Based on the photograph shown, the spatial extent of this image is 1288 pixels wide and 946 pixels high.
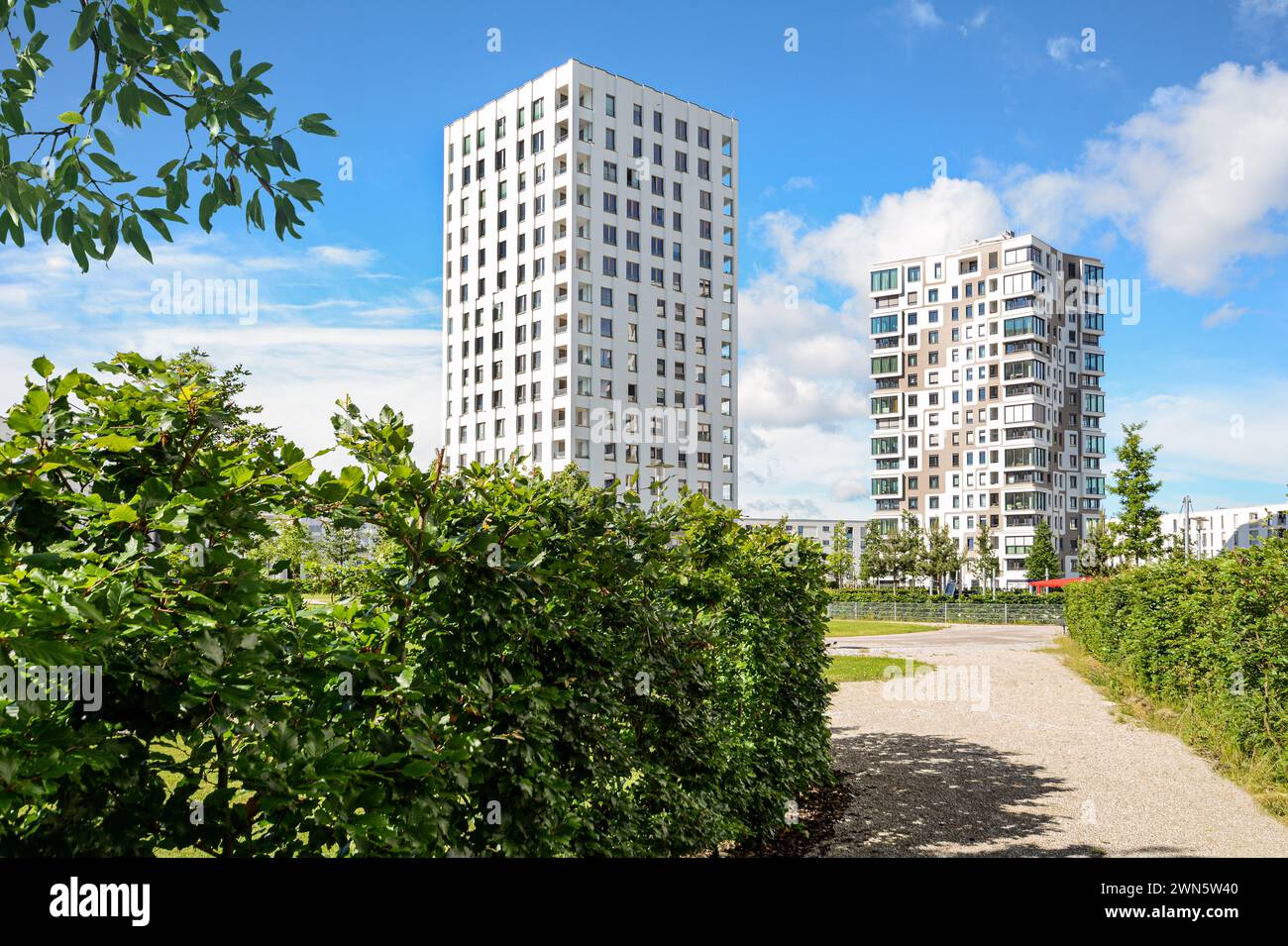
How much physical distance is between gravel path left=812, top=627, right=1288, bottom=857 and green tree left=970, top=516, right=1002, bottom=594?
70.3m

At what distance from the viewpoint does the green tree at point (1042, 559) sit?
289 feet

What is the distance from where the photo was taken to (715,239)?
85.9 meters

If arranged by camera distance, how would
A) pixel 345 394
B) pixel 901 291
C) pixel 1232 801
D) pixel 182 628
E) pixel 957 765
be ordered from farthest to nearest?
pixel 901 291 < pixel 957 765 < pixel 1232 801 < pixel 345 394 < pixel 182 628

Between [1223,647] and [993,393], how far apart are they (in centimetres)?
9567

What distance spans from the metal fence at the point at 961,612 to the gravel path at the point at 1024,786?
4143cm

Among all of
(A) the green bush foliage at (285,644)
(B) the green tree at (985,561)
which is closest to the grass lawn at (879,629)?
(B) the green tree at (985,561)

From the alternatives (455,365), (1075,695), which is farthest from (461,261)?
(1075,695)

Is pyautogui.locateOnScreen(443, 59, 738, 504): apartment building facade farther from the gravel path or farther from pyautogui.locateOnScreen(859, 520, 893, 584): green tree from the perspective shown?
the gravel path

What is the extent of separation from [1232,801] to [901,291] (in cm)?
10444

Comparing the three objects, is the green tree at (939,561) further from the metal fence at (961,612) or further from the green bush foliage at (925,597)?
the metal fence at (961,612)

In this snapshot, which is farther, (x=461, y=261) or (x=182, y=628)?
(x=461, y=261)

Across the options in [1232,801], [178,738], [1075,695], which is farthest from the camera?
[1075,695]

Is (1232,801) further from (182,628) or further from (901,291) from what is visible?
(901,291)

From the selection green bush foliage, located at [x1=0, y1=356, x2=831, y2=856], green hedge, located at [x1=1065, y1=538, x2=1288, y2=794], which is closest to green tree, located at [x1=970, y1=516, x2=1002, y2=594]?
green hedge, located at [x1=1065, y1=538, x2=1288, y2=794]
